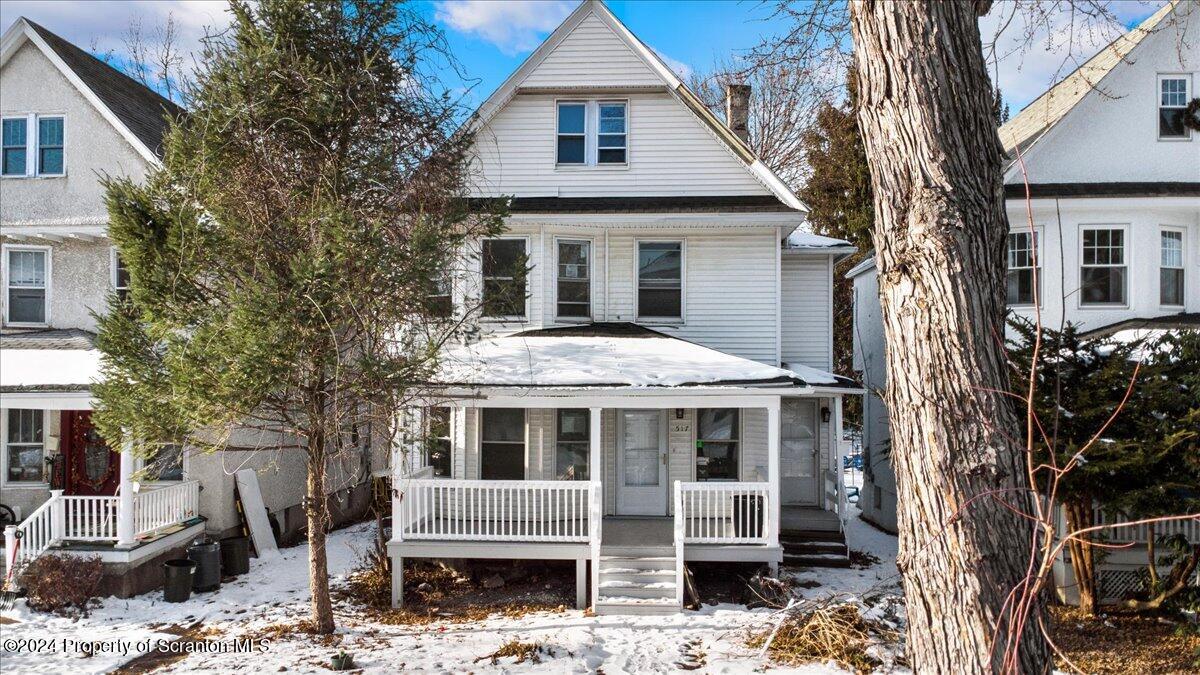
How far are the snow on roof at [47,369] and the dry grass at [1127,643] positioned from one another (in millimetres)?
13286

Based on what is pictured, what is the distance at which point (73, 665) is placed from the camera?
300 inches

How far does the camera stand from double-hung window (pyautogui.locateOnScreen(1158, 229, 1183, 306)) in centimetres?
1216

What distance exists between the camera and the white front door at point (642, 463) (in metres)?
12.3

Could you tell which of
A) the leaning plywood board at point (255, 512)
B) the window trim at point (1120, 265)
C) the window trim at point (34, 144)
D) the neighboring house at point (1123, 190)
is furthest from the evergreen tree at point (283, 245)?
the window trim at point (1120, 265)

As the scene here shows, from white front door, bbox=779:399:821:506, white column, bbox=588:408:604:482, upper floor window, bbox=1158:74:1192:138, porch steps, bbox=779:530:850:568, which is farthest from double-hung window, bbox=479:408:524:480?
upper floor window, bbox=1158:74:1192:138

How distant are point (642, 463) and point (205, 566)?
23.3 feet

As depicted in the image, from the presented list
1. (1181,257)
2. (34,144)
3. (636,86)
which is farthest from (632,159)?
(34,144)

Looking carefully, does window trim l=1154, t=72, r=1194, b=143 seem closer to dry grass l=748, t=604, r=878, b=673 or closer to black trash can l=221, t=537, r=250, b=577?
dry grass l=748, t=604, r=878, b=673

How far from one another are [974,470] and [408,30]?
7.94 meters

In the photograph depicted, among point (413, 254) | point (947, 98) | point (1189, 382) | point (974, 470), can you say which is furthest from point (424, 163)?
point (1189, 382)

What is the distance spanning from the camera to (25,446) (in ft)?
41.1

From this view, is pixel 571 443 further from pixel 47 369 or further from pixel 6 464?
pixel 6 464

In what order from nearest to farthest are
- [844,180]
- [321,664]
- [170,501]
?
[321,664] < [170,501] < [844,180]

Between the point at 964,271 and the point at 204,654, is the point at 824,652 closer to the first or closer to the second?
the point at 964,271
